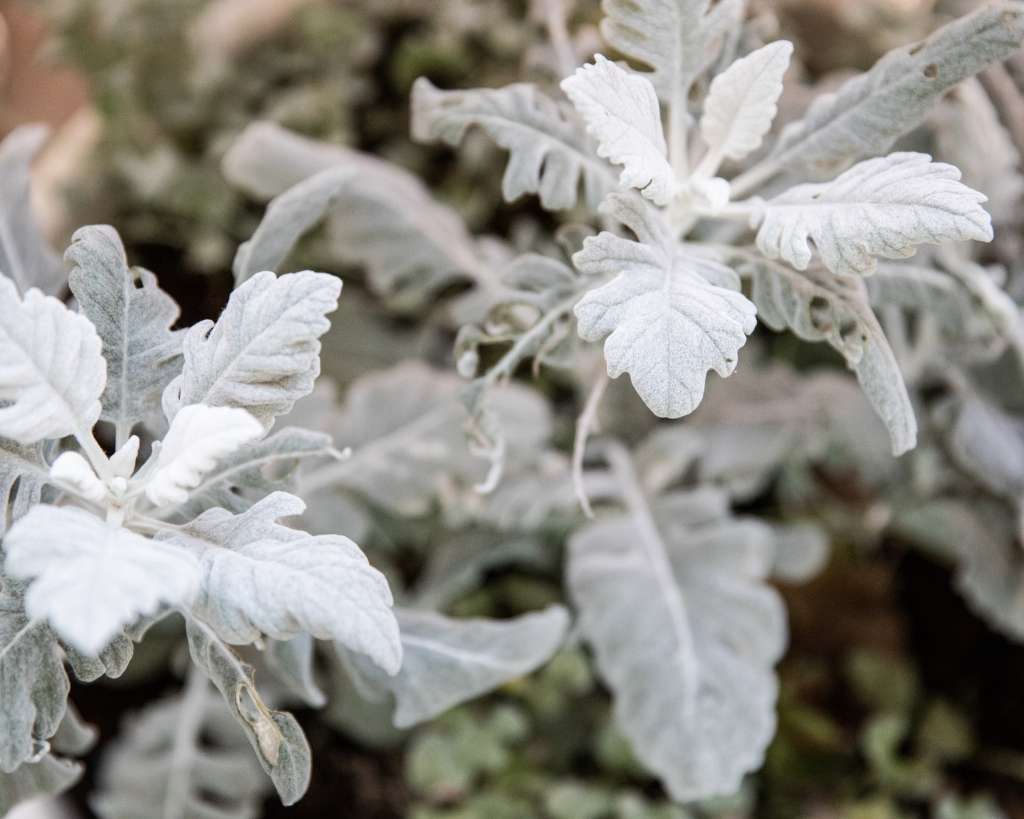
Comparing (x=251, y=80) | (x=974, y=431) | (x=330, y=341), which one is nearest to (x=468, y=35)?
(x=251, y=80)

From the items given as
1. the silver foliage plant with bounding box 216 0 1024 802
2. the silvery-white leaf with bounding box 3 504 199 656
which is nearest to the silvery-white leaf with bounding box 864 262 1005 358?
the silver foliage plant with bounding box 216 0 1024 802

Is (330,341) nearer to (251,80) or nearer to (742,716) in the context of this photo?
(251,80)

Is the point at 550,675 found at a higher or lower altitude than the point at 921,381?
lower

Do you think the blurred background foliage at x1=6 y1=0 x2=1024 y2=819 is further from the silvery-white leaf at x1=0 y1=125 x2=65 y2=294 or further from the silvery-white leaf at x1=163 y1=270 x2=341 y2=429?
the silvery-white leaf at x1=163 y1=270 x2=341 y2=429

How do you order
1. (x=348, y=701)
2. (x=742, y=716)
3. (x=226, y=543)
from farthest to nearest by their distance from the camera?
(x=348, y=701)
(x=742, y=716)
(x=226, y=543)

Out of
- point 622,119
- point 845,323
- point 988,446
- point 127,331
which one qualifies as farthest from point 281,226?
point 988,446

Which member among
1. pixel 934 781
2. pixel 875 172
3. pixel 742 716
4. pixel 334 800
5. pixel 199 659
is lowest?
pixel 934 781

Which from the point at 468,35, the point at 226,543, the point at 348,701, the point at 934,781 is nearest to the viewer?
the point at 226,543
